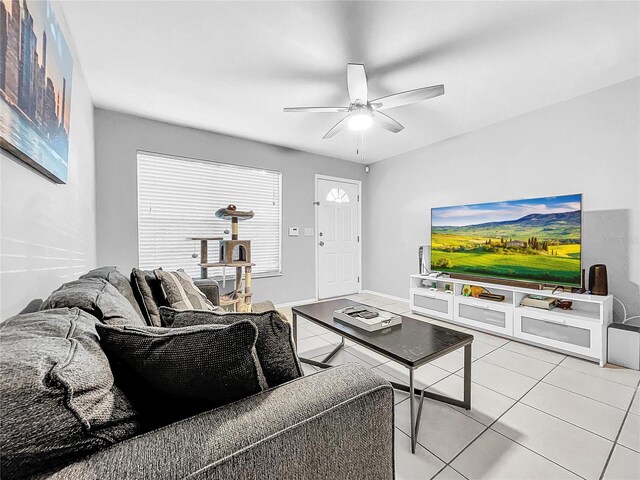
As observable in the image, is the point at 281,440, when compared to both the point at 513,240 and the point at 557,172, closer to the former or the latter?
the point at 513,240

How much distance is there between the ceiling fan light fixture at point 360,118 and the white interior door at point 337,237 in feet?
6.53

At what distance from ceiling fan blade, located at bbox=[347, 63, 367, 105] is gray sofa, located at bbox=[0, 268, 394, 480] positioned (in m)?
1.81

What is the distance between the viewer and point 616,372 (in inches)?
82.6

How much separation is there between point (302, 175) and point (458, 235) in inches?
90.6

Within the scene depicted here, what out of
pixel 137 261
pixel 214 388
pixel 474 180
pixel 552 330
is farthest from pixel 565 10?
pixel 137 261

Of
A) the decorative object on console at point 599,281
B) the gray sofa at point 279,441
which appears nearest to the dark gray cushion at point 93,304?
the gray sofa at point 279,441

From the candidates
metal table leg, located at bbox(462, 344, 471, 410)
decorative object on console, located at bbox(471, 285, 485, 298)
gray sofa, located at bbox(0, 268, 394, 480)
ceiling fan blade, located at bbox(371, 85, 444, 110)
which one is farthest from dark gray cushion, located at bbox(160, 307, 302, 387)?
decorative object on console, located at bbox(471, 285, 485, 298)

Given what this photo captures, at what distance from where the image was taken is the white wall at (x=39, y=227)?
2.93 feet

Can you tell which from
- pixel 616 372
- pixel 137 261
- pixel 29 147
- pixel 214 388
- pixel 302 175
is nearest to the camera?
pixel 214 388

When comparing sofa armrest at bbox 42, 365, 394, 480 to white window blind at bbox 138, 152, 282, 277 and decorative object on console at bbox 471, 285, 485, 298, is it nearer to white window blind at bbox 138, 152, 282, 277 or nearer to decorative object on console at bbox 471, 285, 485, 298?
decorative object on console at bbox 471, 285, 485, 298

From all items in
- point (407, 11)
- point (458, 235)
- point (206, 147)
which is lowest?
point (458, 235)

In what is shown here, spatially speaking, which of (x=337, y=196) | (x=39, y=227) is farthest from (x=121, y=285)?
(x=337, y=196)

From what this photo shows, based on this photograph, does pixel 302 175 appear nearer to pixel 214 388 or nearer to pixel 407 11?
pixel 407 11

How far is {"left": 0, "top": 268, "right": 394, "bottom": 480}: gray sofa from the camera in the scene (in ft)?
1.57
